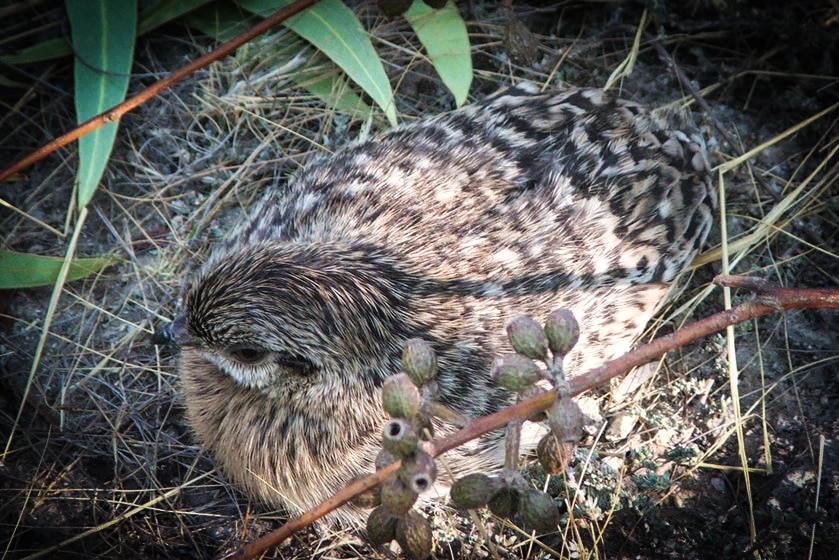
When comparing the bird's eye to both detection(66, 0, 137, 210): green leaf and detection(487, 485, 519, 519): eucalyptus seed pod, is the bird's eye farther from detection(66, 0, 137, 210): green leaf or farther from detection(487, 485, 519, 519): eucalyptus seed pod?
detection(66, 0, 137, 210): green leaf

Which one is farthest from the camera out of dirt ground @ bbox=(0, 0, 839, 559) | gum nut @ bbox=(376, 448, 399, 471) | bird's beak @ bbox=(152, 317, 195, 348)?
dirt ground @ bbox=(0, 0, 839, 559)

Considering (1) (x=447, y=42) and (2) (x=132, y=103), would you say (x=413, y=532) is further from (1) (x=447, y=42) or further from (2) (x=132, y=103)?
(1) (x=447, y=42)

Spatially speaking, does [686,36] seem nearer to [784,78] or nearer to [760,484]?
[784,78]

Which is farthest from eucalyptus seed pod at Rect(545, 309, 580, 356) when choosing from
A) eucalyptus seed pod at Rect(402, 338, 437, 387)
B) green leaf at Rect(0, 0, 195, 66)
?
green leaf at Rect(0, 0, 195, 66)

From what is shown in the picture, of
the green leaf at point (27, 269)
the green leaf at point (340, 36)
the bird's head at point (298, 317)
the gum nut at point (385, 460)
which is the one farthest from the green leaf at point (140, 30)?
the gum nut at point (385, 460)

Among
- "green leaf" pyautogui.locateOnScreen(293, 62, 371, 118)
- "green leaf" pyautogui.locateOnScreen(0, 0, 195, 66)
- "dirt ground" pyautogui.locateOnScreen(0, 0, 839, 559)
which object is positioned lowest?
"dirt ground" pyautogui.locateOnScreen(0, 0, 839, 559)

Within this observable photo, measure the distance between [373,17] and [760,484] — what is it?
277 cm

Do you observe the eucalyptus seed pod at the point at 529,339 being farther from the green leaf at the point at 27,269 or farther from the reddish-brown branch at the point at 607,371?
the green leaf at the point at 27,269

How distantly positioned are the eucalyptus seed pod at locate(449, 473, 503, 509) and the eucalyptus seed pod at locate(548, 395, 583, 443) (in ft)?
0.65

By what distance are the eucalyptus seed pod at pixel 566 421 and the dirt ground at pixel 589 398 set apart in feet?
3.64

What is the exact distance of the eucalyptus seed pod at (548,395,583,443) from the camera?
1.81 meters

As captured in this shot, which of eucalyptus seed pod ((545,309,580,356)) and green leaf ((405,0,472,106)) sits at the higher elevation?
green leaf ((405,0,472,106))

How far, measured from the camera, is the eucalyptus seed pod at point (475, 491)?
1855 millimetres

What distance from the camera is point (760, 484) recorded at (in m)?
3.02
